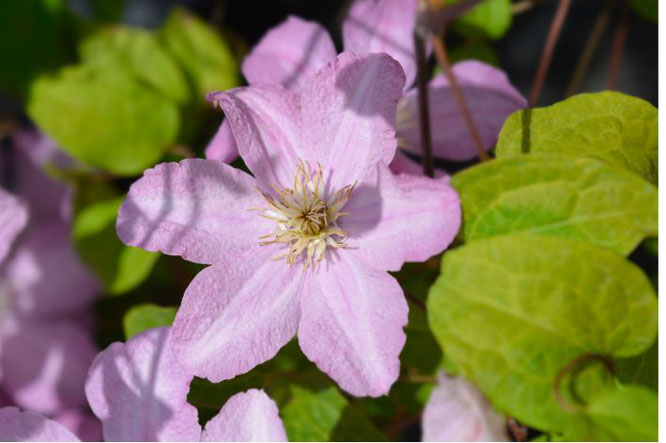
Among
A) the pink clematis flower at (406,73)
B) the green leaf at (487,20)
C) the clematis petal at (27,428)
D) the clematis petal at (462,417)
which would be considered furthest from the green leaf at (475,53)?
the clematis petal at (27,428)

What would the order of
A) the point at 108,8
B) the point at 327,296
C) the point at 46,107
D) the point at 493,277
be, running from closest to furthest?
the point at 493,277
the point at 327,296
the point at 46,107
the point at 108,8

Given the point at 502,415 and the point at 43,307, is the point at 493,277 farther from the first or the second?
the point at 43,307

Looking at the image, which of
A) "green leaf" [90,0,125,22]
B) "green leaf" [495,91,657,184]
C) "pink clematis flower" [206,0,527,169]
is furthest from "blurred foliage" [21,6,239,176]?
"green leaf" [495,91,657,184]

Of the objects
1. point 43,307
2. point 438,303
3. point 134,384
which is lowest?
point 43,307

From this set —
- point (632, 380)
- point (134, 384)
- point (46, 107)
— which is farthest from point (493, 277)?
point (46, 107)

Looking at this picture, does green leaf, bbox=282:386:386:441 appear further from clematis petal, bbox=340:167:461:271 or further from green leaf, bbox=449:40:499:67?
green leaf, bbox=449:40:499:67

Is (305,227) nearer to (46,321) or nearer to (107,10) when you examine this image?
(46,321)

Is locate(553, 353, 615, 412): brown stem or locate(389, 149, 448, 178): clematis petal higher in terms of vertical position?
locate(389, 149, 448, 178): clematis petal
